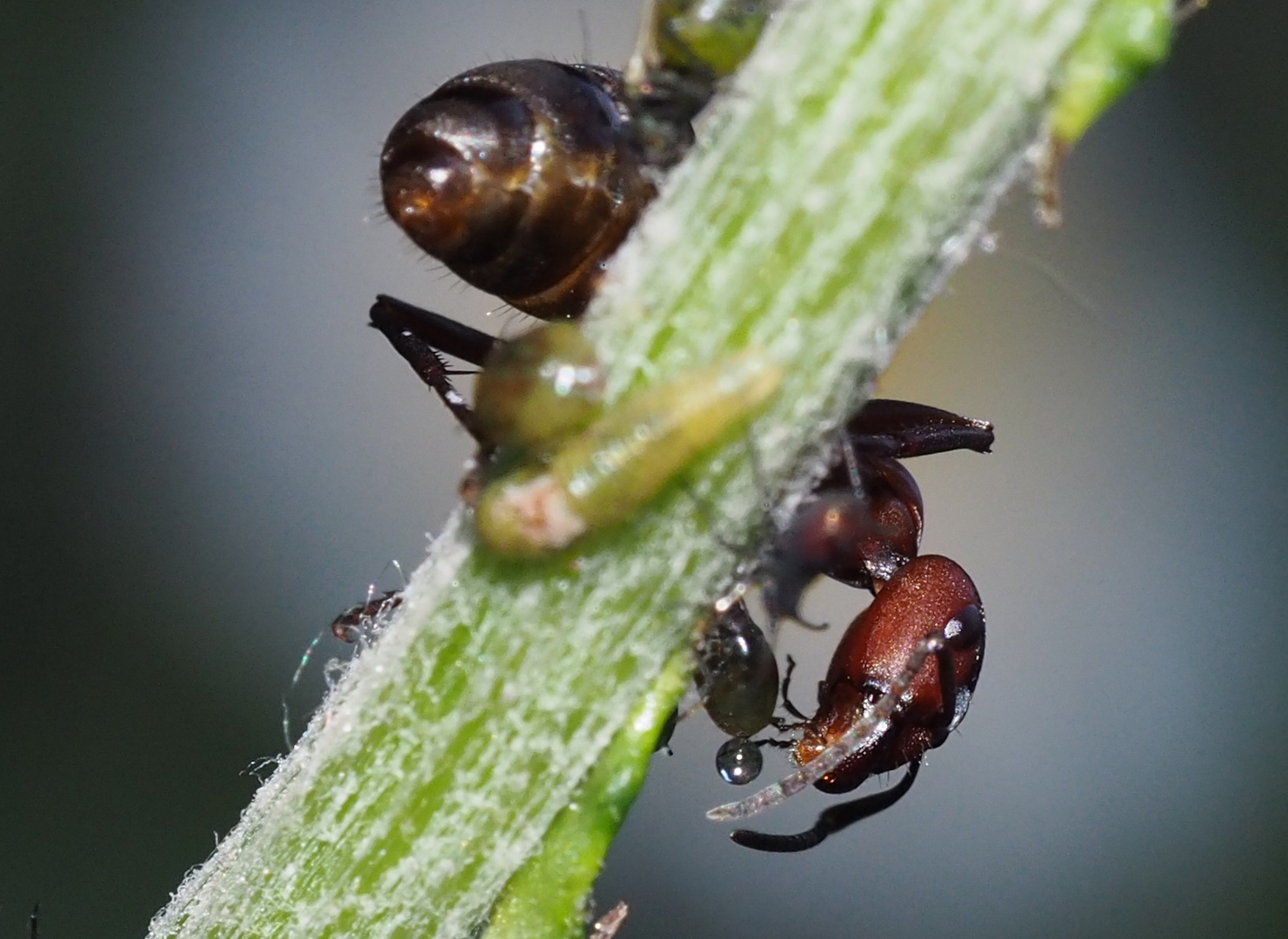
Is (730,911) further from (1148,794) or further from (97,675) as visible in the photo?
(97,675)

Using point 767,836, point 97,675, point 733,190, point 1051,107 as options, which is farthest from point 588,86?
point 97,675

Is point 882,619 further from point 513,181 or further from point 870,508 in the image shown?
point 513,181

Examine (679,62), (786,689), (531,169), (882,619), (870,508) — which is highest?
(679,62)

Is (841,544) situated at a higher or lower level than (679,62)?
lower

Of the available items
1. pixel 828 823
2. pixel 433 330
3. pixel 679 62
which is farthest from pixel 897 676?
pixel 679 62

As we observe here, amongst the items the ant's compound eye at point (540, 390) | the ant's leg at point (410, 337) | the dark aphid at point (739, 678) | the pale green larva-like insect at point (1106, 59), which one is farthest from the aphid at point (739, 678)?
the pale green larva-like insect at point (1106, 59)

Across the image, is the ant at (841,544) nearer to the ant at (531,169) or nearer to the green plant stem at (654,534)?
the green plant stem at (654,534)

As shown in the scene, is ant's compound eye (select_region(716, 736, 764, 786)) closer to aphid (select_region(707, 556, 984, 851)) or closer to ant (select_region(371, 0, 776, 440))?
aphid (select_region(707, 556, 984, 851))
